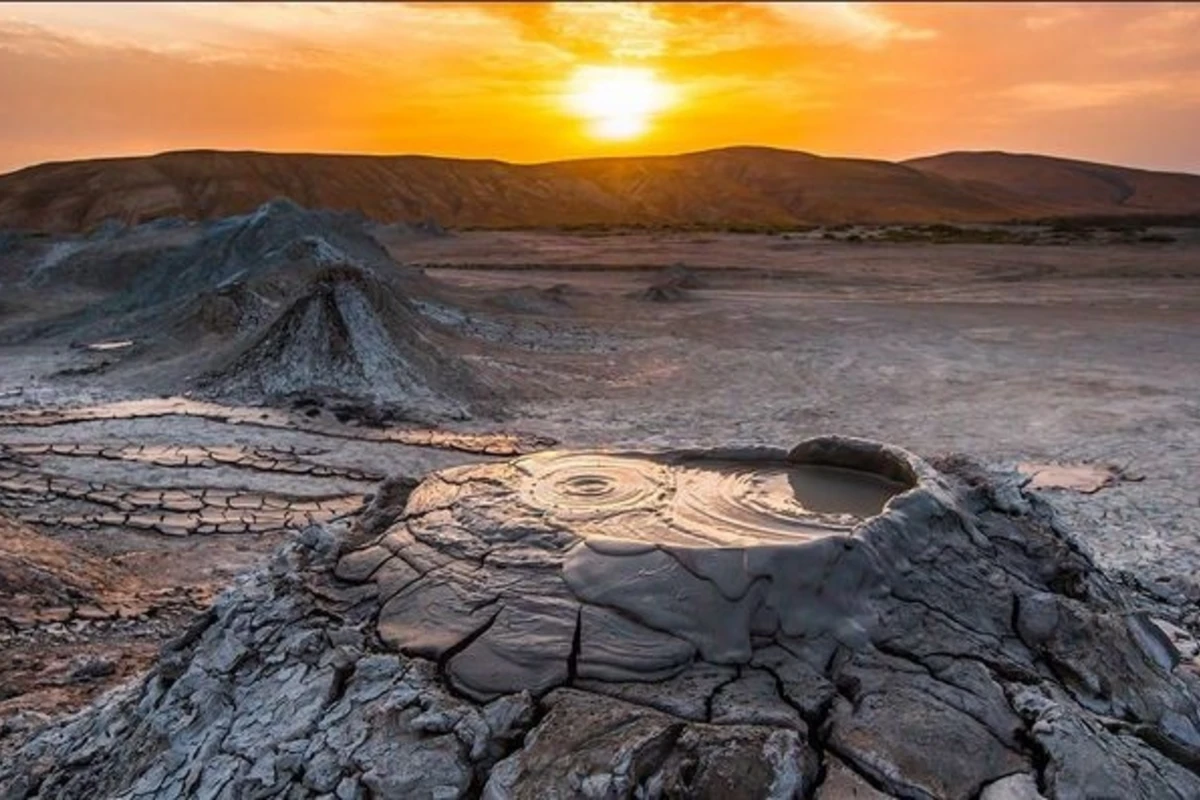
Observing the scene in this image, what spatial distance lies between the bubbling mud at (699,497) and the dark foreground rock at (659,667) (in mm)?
22

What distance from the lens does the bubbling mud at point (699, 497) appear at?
3457mm

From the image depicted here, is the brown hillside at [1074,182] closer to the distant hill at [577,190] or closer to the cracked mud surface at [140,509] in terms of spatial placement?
the distant hill at [577,190]

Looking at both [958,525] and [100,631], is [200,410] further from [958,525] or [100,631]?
[958,525]

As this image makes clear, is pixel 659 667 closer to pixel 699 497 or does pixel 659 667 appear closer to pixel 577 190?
pixel 699 497

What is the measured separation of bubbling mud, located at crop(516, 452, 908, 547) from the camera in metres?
3.46

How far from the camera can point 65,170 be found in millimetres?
Answer: 49406

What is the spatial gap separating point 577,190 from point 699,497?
60960mm

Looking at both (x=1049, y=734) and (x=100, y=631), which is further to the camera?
(x=100, y=631)

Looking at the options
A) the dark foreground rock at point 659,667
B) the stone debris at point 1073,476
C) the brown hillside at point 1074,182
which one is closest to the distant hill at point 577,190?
the brown hillside at point 1074,182

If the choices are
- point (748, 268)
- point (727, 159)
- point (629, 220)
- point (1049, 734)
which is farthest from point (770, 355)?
point (727, 159)

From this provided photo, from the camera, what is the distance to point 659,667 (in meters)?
2.89

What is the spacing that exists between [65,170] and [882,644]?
55.1 metres

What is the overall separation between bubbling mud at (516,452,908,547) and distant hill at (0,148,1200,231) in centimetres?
4428

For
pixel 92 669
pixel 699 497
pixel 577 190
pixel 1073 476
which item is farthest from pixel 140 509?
pixel 577 190
